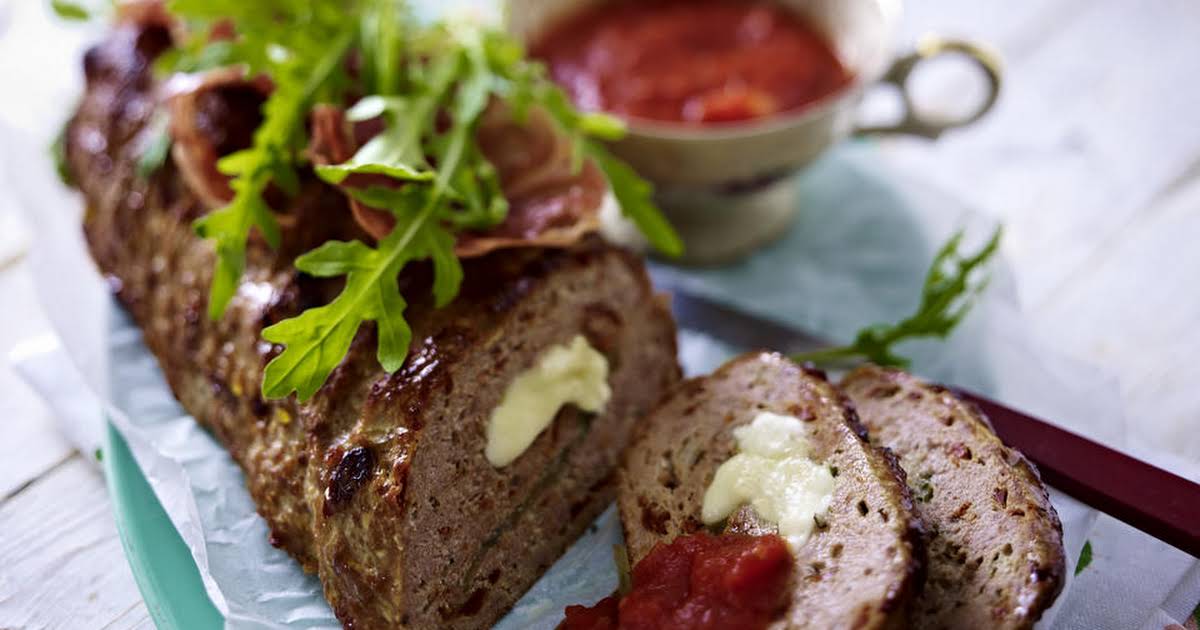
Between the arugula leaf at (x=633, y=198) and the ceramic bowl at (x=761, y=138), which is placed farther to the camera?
the ceramic bowl at (x=761, y=138)

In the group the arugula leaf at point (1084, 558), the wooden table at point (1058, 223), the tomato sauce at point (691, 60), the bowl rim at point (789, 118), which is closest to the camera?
the arugula leaf at point (1084, 558)

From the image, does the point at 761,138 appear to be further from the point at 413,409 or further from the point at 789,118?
the point at 413,409

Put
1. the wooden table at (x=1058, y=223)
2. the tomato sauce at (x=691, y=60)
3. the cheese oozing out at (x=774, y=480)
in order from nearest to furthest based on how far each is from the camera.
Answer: the cheese oozing out at (x=774, y=480) → the wooden table at (x=1058, y=223) → the tomato sauce at (x=691, y=60)

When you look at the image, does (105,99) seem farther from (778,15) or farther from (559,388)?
(778,15)

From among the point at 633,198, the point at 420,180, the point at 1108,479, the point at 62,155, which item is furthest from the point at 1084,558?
the point at 62,155

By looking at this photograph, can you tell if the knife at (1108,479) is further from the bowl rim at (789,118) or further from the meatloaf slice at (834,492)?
the bowl rim at (789,118)

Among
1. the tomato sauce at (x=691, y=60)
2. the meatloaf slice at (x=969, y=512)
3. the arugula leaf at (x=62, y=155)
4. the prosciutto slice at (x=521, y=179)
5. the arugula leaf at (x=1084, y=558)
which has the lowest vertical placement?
the arugula leaf at (x=62, y=155)

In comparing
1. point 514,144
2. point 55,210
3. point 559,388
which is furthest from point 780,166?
point 55,210

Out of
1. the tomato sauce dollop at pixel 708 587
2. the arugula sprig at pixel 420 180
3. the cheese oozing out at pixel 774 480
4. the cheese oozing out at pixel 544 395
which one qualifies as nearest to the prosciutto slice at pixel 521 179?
the arugula sprig at pixel 420 180
